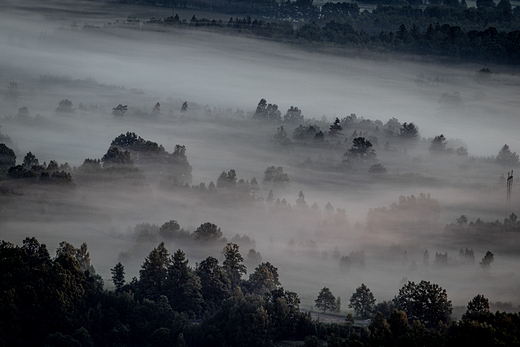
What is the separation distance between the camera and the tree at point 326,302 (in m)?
A: 78.0

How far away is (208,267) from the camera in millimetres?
76125

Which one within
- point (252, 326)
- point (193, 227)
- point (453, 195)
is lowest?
point (252, 326)

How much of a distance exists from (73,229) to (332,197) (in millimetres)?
81948

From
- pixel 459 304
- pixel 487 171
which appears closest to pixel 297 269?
pixel 459 304

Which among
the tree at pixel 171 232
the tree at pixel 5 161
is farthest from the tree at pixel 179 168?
the tree at pixel 171 232

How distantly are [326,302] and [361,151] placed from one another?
367ft

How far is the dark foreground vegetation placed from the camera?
63875 mm

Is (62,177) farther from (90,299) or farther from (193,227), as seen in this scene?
(90,299)

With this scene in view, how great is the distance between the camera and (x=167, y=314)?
68.9 meters

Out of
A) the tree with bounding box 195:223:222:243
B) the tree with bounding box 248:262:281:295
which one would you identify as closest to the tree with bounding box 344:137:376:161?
the tree with bounding box 195:223:222:243

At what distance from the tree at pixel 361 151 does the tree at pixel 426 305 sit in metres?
115

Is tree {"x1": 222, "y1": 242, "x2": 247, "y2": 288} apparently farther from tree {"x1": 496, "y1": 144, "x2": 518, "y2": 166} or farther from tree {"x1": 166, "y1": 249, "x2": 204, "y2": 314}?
tree {"x1": 496, "y1": 144, "x2": 518, "y2": 166}

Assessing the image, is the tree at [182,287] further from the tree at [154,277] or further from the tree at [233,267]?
the tree at [233,267]

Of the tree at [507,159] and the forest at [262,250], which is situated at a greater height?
the tree at [507,159]
